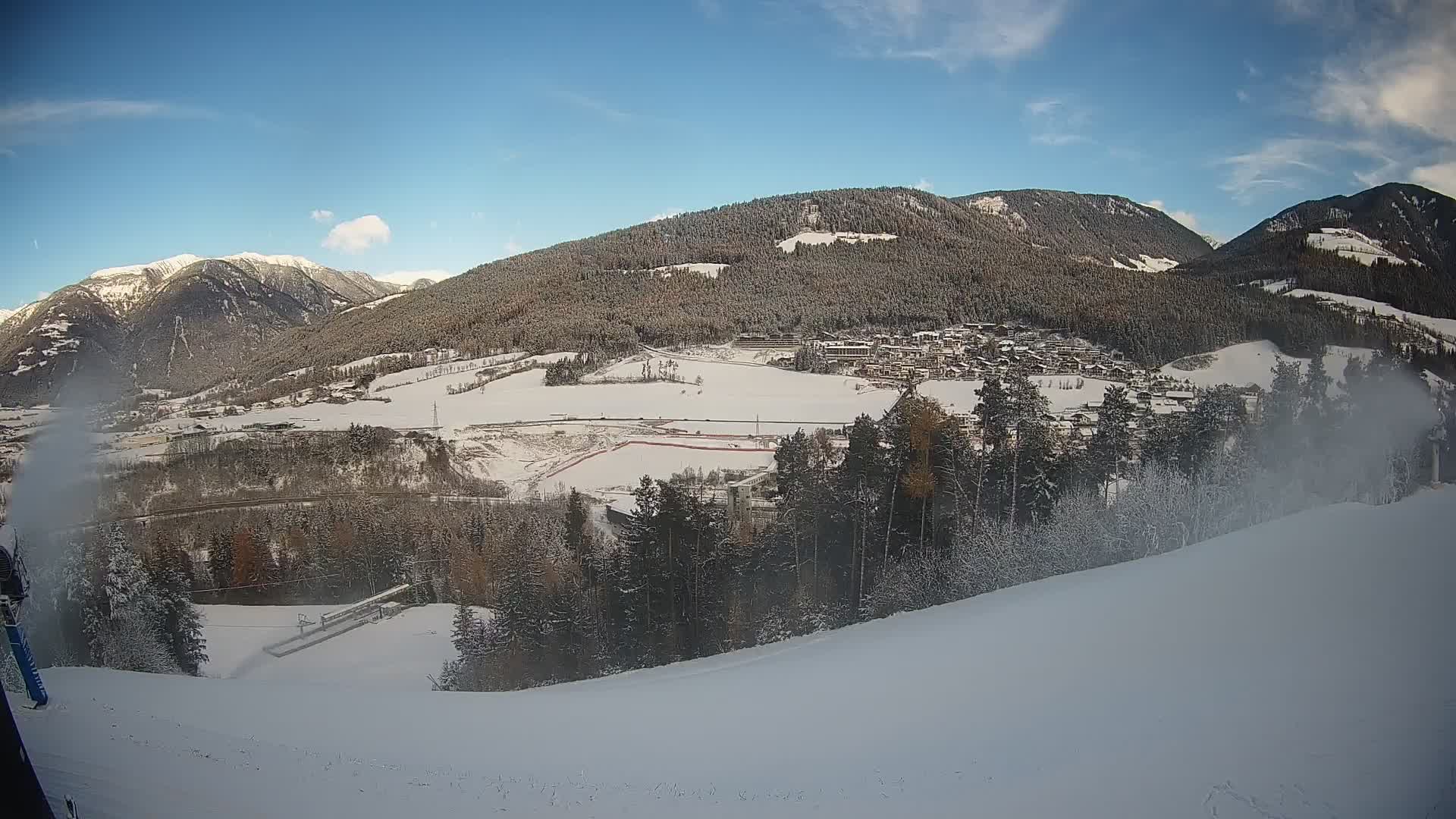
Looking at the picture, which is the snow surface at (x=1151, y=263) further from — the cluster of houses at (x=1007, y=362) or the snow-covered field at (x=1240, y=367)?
the snow-covered field at (x=1240, y=367)

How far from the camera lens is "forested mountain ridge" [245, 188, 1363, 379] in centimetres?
1423

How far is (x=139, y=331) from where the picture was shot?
13.9 meters

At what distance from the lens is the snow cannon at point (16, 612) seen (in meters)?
3.19

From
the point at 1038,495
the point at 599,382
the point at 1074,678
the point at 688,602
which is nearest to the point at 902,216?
the point at 599,382

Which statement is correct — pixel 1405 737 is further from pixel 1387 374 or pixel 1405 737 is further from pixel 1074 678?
pixel 1387 374

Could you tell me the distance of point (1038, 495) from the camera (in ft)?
45.1

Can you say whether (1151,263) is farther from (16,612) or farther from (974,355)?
(16,612)

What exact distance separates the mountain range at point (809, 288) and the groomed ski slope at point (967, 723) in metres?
3.32

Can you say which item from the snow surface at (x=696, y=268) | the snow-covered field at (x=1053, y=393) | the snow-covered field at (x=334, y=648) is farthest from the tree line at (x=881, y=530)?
the snow surface at (x=696, y=268)

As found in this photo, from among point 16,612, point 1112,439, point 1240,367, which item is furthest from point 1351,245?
point 16,612

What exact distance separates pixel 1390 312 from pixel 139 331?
67.5 ft

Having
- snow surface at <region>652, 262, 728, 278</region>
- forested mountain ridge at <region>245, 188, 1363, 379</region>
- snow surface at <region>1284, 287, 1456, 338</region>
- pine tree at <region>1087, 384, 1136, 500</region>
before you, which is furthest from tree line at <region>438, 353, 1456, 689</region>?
snow surface at <region>652, 262, 728, 278</region>

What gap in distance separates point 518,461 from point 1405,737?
16.6 metres

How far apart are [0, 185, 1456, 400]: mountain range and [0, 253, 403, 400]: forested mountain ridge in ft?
0.17
